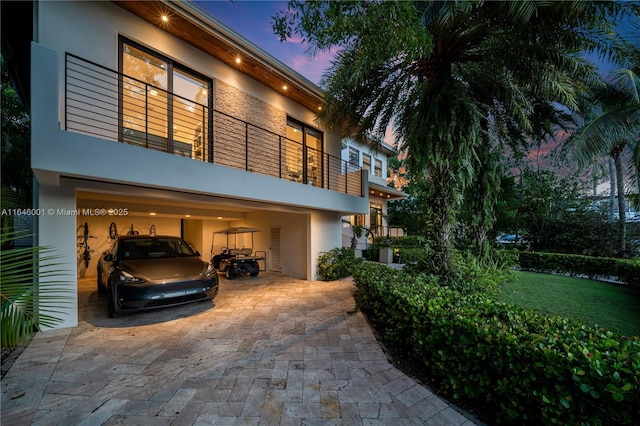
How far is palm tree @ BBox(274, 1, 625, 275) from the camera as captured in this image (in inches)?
140

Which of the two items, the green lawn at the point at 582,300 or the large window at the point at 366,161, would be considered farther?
the large window at the point at 366,161

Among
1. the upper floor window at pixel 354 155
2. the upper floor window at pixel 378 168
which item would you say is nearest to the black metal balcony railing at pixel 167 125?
the upper floor window at pixel 354 155

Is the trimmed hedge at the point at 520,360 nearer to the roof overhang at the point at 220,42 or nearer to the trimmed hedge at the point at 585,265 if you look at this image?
the roof overhang at the point at 220,42

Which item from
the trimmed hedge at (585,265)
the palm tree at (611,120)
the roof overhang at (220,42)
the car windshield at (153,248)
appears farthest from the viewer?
the trimmed hedge at (585,265)

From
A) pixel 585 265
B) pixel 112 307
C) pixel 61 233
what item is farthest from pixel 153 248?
pixel 585 265

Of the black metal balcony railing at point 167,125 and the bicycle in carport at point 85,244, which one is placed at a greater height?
the black metal balcony railing at point 167,125

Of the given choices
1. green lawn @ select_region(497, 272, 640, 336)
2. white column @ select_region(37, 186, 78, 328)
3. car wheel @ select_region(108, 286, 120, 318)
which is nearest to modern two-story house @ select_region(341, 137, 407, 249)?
green lawn @ select_region(497, 272, 640, 336)

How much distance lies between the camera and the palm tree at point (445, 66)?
3553mm

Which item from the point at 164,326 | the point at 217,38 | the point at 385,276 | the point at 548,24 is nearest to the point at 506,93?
the point at 548,24

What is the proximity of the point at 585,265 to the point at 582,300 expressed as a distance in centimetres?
573

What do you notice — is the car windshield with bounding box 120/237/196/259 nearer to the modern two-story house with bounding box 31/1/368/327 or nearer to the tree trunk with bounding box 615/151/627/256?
the modern two-story house with bounding box 31/1/368/327

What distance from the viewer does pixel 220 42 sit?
6.48 m

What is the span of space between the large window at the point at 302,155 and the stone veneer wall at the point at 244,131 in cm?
68

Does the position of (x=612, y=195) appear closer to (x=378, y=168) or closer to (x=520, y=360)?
(x=378, y=168)
